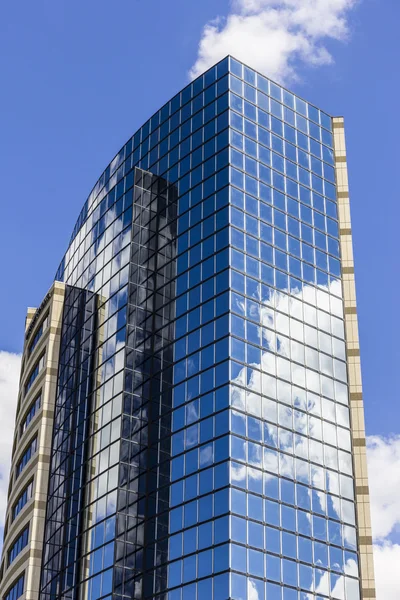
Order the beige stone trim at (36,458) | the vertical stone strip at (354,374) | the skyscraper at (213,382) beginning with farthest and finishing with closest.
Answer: the beige stone trim at (36,458) → the vertical stone strip at (354,374) → the skyscraper at (213,382)

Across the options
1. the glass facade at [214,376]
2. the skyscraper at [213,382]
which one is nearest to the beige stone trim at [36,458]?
the skyscraper at [213,382]

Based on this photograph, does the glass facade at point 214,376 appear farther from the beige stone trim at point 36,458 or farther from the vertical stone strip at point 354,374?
the beige stone trim at point 36,458

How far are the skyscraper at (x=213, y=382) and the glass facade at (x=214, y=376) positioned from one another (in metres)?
0.13

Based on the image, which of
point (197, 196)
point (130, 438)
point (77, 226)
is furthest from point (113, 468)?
point (77, 226)

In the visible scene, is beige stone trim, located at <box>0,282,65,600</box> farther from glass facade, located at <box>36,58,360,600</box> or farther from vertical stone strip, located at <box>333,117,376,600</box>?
vertical stone strip, located at <box>333,117,376,600</box>

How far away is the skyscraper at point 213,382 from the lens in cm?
5997

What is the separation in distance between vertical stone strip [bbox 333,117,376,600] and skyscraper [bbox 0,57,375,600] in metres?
0.13

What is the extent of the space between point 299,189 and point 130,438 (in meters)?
21.8

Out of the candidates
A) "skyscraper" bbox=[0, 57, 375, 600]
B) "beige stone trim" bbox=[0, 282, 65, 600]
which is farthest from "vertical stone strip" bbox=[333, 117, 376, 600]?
"beige stone trim" bbox=[0, 282, 65, 600]

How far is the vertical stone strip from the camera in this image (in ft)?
207

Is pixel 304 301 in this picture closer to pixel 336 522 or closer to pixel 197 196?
pixel 197 196

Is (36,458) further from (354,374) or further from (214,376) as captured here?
(354,374)

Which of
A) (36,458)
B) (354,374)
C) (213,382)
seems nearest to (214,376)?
(213,382)

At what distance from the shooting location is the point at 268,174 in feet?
233
